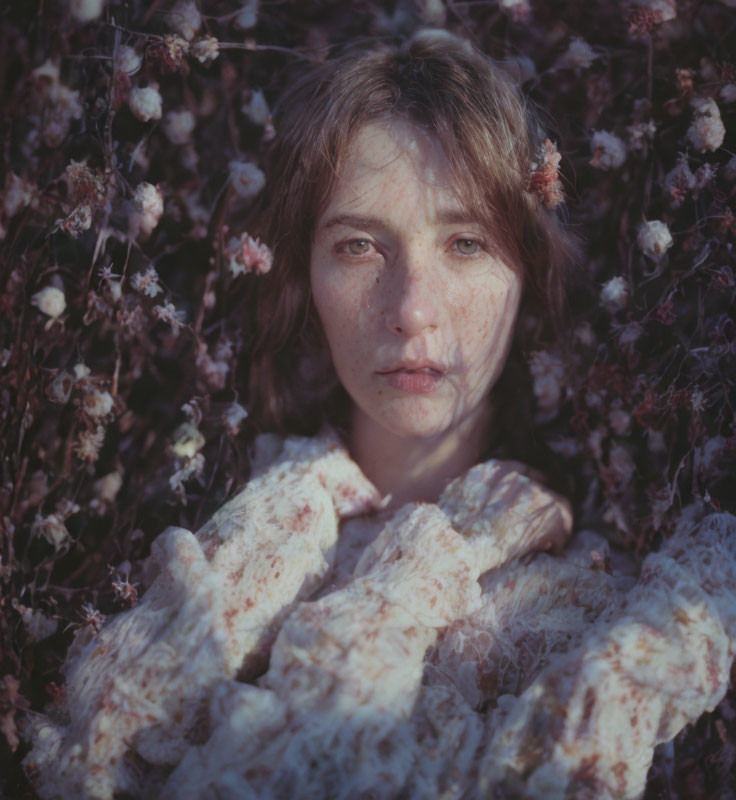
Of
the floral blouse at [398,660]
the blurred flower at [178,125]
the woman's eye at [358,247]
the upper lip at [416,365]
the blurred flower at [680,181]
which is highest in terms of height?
the blurred flower at [178,125]

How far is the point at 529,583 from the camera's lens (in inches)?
53.2

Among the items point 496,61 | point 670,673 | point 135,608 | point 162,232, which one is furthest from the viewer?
point 162,232

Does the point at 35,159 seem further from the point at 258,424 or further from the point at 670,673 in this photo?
the point at 670,673

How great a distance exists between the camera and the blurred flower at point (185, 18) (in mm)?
1475

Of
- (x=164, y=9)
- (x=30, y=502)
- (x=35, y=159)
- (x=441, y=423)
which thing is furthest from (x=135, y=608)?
(x=164, y=9)

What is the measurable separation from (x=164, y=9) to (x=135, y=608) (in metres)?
0.97

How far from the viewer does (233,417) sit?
1611mm

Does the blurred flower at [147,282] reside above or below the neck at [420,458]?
above

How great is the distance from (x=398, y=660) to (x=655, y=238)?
2.56 ft

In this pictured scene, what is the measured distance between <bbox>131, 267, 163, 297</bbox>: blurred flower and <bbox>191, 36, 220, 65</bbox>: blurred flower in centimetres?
37

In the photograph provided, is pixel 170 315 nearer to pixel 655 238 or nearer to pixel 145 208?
pixel 145 208

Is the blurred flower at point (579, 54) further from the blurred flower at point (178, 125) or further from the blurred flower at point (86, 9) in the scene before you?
the blurred flower at point (86, 9)

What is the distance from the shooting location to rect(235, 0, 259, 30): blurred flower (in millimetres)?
1513

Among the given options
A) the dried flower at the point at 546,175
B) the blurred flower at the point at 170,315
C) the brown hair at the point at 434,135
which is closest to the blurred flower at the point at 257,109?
the brown hair at the point at 434,135
